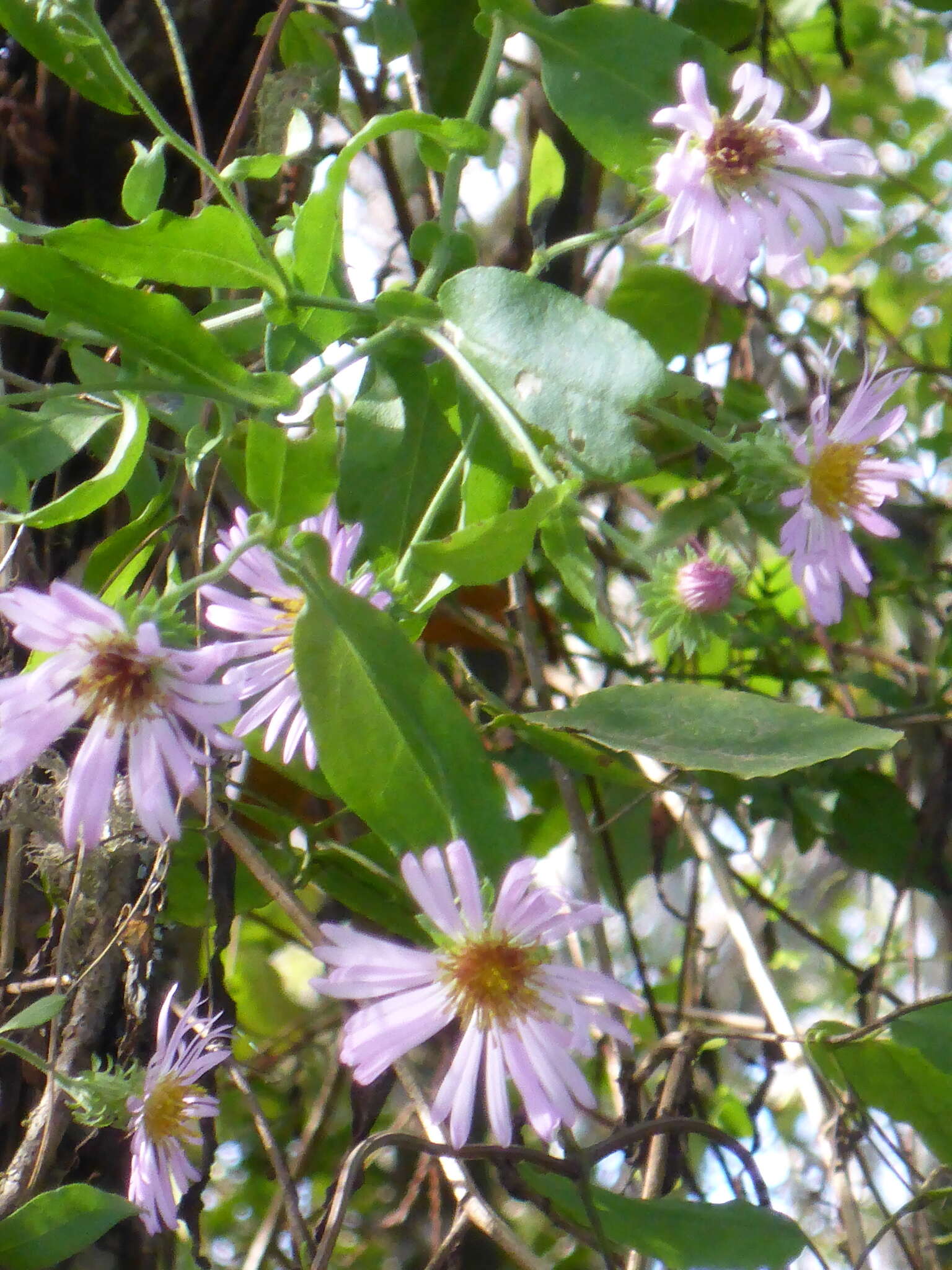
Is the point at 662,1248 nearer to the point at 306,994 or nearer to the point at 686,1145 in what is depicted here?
the point at 686,1145

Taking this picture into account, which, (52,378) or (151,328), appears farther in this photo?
(52,378)

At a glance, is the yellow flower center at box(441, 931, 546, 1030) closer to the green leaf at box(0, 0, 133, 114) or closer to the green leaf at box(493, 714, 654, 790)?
the green leaf at box(493, 714, 654, 790)

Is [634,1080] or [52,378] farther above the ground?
[52,378]

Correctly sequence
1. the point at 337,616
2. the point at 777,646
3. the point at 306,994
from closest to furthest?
the point at 337,616 < the point at 777,646 < the point at 306,994

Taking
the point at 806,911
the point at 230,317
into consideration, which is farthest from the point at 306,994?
the point at 230,317

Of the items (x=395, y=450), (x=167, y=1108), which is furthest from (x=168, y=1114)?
(x=395, y=450)

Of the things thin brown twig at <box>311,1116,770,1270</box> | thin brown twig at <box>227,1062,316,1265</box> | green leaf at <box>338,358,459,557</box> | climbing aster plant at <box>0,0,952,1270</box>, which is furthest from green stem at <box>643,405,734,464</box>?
thin brown twig at <box>227,1062,316,1265</box>

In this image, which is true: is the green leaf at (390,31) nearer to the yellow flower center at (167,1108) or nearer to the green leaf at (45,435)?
the green leaf at (45,435)

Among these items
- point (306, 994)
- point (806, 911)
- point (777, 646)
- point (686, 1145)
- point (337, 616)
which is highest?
point (337, 616)
